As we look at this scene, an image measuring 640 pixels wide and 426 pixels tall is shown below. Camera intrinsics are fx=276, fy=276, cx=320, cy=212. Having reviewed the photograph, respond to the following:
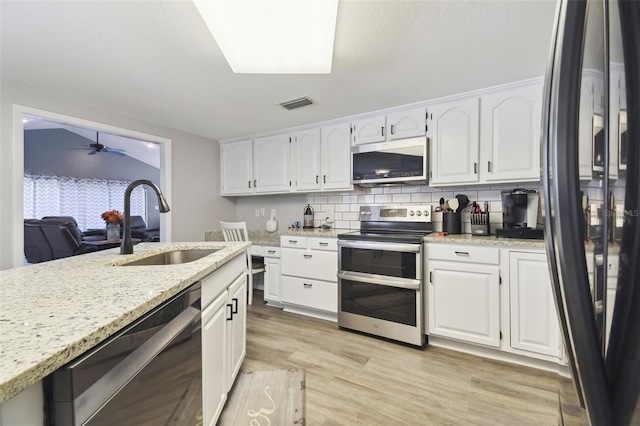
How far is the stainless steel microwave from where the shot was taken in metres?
2.51

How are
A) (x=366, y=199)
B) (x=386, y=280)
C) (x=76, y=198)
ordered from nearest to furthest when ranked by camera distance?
(x=386, y=280)
(x=366, y=199)
(x=76, y=198)

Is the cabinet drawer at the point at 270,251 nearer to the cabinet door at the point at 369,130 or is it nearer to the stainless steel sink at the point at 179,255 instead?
the stainless steel sink at the point at 179,255

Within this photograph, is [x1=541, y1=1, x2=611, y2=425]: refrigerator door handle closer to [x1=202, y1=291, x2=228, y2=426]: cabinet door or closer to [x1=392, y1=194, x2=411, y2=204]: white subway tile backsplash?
[x1=202, y1=291, x2=228, y2=426]: cabinet door

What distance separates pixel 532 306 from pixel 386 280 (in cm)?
102

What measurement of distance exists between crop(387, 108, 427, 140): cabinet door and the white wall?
7.98 ft

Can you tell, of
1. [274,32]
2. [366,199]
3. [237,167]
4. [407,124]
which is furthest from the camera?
[237,167]

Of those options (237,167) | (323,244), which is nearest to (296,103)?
(323,244)

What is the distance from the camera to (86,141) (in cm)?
658

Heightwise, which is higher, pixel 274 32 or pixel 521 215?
pixel 274 32

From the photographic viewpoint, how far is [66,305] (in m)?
0.75

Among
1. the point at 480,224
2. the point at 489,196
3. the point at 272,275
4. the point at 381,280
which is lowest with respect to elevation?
the point at 272,275

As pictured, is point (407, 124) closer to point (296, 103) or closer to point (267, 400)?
point (296, 103)

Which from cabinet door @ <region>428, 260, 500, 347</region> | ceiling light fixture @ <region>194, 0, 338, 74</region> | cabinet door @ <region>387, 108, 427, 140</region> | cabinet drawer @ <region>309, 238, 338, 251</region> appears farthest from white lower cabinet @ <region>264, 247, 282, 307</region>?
ceiling light fixture @ <region>194, 0, 338, 74</region>

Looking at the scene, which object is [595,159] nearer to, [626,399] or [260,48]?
[626,399]
